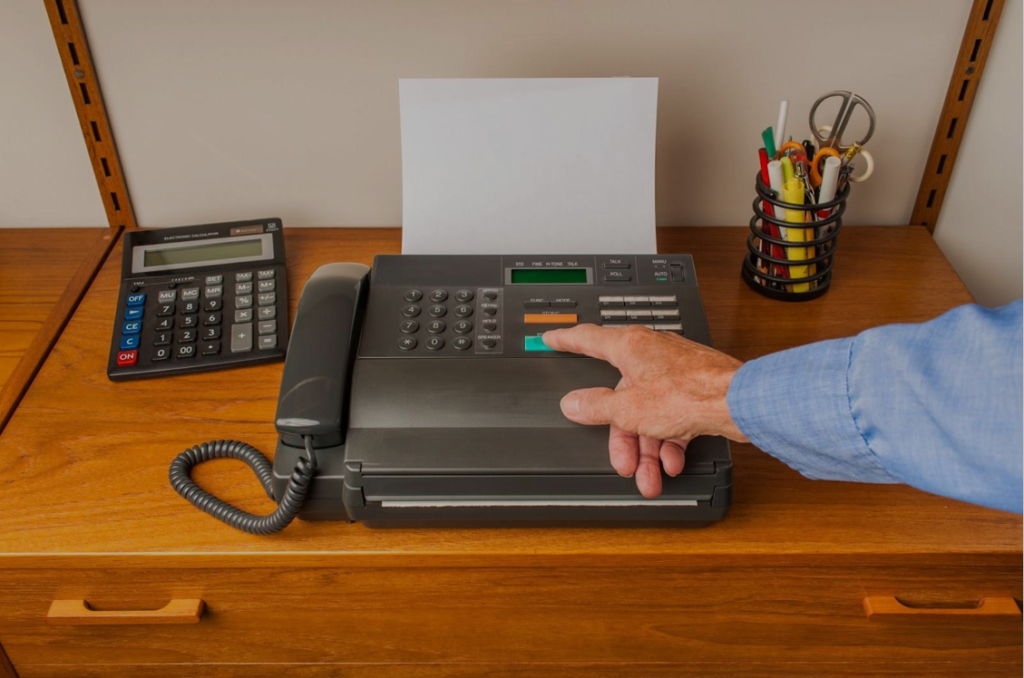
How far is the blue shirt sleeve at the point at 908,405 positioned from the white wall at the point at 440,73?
0.49 metres

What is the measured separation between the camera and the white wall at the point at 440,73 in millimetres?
947

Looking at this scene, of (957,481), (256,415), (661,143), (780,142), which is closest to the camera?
(957,481)

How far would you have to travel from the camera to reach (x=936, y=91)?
1.00 metres

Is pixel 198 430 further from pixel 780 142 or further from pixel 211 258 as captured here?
pixel 780 142

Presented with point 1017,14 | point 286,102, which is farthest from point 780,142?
point 286,102

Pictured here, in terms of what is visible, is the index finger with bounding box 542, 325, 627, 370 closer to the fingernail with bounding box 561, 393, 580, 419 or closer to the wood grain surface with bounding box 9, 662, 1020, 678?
the fingernail with bounding box 561, 393, 580, 419

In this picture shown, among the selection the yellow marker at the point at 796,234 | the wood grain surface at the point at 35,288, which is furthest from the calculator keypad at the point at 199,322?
the yellow marker at the point at 796,234

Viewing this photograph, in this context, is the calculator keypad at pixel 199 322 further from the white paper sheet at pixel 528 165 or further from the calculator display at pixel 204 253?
the white paper sheet at pixel 528 165

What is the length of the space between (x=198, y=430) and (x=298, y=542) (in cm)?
18

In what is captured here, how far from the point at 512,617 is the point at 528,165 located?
0.46m

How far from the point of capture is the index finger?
2.34ft

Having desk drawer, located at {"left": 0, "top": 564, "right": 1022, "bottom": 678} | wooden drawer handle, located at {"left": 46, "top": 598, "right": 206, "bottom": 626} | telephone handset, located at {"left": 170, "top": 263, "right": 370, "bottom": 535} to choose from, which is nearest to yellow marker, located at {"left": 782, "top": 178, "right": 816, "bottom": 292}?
desk drawer, located at {"left": 0, "top": 564, "right": 1022, "bottom": 678}

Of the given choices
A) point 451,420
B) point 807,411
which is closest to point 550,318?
point 451,420

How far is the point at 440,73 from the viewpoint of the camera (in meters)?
0.99
